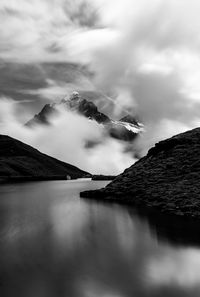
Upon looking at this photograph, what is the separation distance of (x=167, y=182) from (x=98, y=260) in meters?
59.1

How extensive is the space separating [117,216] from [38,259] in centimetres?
3714

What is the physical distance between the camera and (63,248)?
44062mm

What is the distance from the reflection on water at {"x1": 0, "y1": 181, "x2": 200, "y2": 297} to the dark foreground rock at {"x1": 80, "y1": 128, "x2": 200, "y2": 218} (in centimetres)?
1455

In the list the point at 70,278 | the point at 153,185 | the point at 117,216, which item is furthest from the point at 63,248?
the point at 153,185

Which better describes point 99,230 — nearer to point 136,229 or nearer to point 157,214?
point 136,229

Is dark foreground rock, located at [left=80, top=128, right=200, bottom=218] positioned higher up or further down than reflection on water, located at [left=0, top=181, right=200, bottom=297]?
higher up

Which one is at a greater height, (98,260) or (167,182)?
(167,182)

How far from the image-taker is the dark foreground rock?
77050mm

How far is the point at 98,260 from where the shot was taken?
37.8 m

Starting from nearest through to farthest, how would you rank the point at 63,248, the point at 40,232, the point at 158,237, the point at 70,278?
the point at 70,278
the point at 63,248
the point at 158,237
the point at 40,232

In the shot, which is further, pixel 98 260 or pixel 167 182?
pixel 167 182

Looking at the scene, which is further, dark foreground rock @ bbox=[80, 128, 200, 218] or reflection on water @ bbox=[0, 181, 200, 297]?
dark foreground rock @ bbox=[80, 128, 200, 218]

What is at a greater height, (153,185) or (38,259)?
(153,185)

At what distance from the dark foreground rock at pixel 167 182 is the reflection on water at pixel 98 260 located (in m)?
14.5
